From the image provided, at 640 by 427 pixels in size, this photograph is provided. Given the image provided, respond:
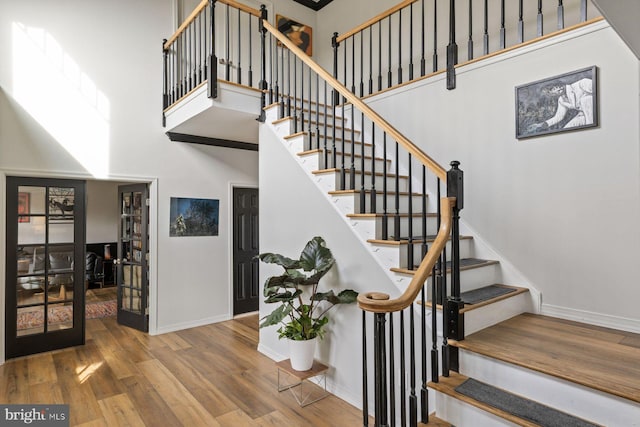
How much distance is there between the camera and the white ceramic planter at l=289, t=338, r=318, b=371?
297 cm

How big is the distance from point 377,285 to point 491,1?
10.7ft

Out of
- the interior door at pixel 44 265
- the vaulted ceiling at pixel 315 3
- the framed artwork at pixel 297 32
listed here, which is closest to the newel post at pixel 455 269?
the interior door at pixel 44 265

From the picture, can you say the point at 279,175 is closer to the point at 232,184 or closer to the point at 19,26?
the point at 232,184

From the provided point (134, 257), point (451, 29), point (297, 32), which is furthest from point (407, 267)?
point (297, 32)

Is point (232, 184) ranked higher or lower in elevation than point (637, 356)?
higher

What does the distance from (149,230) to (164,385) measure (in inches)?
83.0

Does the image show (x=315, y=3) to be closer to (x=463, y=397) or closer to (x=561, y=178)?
(x=561, y=178)

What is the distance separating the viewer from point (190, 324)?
190 inches

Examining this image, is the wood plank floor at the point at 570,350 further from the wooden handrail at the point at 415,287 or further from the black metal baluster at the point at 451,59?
the black metal baluster at the point at 451,59

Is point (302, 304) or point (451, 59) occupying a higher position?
point (451, 59)

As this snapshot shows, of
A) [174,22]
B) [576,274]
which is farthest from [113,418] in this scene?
[174,22]

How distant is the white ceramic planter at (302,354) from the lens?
117 inches

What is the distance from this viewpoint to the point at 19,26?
371 centimetres

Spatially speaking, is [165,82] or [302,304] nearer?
[302,304]
